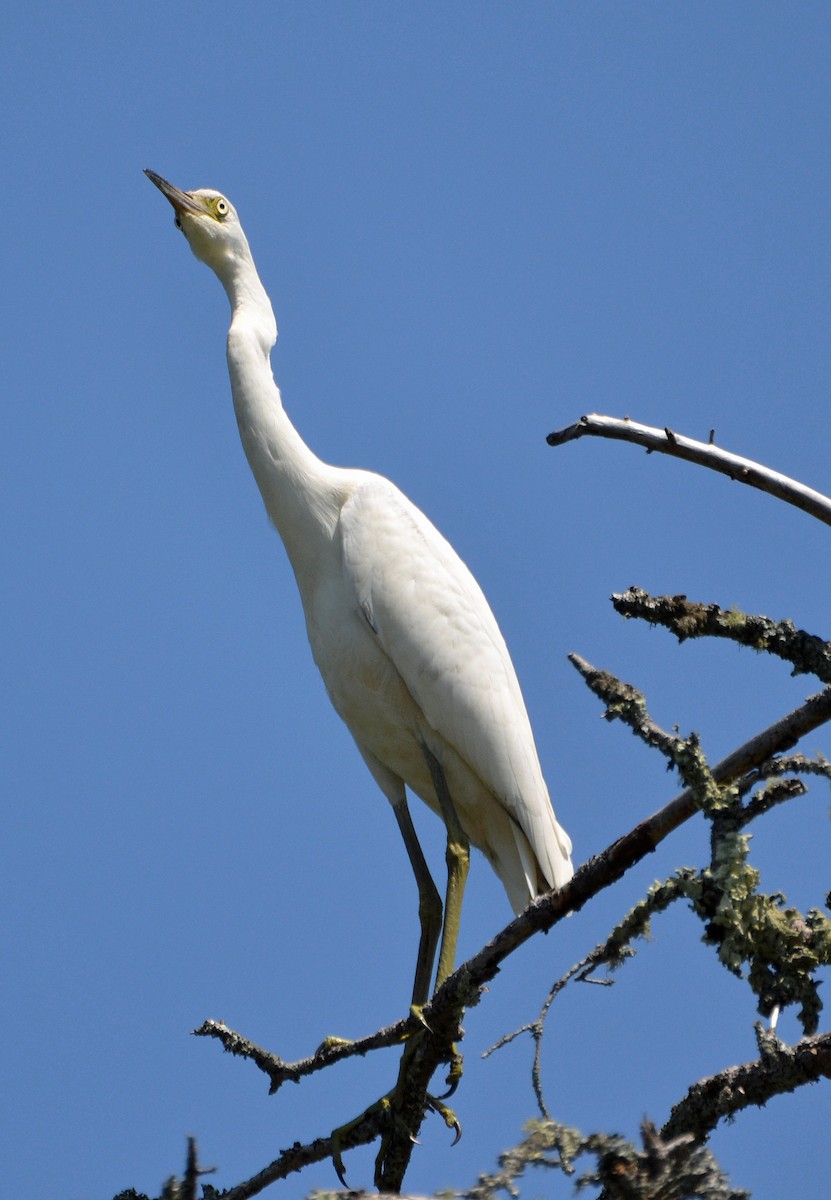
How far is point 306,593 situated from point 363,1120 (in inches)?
95.1

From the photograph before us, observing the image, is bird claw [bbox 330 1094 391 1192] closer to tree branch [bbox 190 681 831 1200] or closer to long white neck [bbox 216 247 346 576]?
tree branch [bbox 190 681 831 1200]

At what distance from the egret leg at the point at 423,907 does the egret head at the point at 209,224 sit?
3.01 meters

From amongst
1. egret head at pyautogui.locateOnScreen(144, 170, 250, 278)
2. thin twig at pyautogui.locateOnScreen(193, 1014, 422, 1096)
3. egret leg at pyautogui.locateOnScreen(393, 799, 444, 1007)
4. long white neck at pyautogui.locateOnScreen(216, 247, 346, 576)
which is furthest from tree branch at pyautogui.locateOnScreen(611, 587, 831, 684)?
egret head at pyautogui.locateOnScreen(144, 170, 250, 278)

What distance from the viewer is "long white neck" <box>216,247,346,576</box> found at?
654cm

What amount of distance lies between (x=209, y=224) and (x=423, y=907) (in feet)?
12.1

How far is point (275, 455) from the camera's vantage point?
6.70m

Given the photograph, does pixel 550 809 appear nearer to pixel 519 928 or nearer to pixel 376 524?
pixel 376 524

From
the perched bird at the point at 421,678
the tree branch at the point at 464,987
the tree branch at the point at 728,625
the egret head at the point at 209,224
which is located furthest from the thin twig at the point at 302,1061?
the egret head at the point at 209,224

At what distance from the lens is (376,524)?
249 inches

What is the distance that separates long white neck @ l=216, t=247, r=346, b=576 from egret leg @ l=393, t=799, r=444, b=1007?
1189 mm

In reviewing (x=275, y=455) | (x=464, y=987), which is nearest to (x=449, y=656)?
(x=275, y=455)

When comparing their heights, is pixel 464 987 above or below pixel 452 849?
below

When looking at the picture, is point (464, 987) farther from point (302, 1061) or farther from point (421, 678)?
point (421, 678)

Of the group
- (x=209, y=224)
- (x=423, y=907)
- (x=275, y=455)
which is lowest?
(x=423, y=907)
